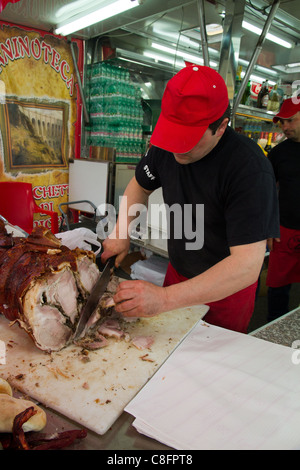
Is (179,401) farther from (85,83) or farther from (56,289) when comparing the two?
(85,83)

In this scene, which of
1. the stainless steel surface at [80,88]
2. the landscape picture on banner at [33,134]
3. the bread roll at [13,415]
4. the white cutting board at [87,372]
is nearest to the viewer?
the bread roll at [13,415]

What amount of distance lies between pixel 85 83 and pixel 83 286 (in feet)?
15.7

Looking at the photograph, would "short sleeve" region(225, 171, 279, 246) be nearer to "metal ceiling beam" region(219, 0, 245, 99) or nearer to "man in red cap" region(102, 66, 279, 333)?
"man in red cap" region(102, 66, 279, 333)

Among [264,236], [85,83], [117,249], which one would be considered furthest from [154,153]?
[85,83]

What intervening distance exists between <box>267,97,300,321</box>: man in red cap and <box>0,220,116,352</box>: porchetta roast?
241 cm

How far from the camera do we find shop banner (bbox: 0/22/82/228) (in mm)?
4539

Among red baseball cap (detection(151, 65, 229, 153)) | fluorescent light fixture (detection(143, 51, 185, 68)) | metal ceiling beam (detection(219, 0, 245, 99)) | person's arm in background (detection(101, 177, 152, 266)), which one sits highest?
fluorescent light fixture (detection(143, 51, 185, 68))

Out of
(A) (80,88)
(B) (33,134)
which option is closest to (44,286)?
(B) (33,134)

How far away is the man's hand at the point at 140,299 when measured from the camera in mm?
1376

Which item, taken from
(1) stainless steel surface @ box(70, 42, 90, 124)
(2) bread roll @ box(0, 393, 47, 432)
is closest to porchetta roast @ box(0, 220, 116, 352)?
(2) bread roll @ box(0, 393, 47, 432)

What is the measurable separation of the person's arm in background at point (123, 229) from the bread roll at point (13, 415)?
97 centimetres

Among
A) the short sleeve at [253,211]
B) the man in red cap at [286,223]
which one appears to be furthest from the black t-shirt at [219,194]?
the man in red cap at [286,223]

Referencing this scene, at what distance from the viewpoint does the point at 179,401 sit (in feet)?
3.64

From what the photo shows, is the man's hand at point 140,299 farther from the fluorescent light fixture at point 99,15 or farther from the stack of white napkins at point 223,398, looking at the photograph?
the fluorescent light fixture at point 99,15
